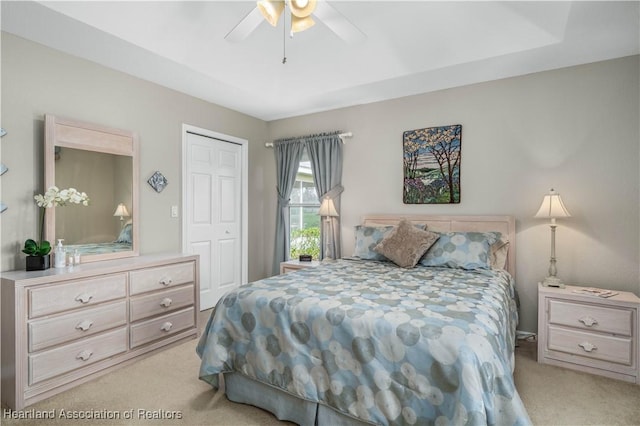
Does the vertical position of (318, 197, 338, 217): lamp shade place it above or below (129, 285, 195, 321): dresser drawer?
above

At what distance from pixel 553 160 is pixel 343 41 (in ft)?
7.16

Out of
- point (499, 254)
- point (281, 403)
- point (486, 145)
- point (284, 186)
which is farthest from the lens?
point (284, 186)

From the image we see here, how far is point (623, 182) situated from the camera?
112 inches

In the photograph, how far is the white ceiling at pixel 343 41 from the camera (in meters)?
2.45

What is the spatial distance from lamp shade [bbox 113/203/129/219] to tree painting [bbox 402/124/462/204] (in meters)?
2.81

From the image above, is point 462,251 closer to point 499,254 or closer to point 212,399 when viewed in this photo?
point 499,254

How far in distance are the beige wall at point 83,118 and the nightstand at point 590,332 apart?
3524mm

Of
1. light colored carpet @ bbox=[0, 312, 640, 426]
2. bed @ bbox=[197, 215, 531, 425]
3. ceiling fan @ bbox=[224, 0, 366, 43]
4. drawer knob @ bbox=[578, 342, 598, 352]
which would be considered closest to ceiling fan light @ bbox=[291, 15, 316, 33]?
ceiling fan @ bbox=[224, 0, 366, 43]

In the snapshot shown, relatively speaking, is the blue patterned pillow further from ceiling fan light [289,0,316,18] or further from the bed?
ceiling fan light [289,0,316,18]

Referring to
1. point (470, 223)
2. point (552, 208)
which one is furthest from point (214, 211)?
point (552, 208)

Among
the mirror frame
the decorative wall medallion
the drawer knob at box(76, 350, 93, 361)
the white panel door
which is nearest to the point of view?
the drawer knob at box(76, 350, 93, 361)

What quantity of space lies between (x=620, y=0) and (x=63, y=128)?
4035 mm

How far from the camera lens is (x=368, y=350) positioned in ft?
5.41

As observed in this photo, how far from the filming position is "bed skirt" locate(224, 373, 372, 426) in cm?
177
